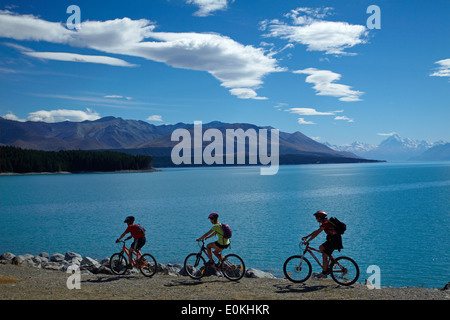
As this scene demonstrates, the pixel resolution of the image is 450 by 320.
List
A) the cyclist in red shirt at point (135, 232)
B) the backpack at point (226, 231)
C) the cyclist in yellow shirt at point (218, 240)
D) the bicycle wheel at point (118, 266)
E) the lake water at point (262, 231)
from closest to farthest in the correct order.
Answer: the backpack at point (226, 231), the cyclist in yellow shirt at point (218, 240), the cyclist in red shirt at point (135, 232), the bicycle wheel at point (118, 266), the lake water at point (262, 231)

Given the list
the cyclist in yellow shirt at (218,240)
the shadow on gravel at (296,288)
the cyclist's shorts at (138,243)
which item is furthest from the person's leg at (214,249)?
the cyclist's shorts at (138,243)

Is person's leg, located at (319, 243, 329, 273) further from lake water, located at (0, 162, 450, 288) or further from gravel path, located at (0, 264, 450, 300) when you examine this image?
lake water, located at (0, 162, 450, 288)

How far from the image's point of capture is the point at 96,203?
71.8 metres

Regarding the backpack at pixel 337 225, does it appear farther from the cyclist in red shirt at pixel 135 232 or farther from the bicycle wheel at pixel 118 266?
the bicycle wheel at pixel 118 266

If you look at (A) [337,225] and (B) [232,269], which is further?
(B) [232,269]

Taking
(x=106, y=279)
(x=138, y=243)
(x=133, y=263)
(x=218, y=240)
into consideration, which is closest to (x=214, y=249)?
(x=218, y=240)

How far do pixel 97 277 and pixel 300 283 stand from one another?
8964mm

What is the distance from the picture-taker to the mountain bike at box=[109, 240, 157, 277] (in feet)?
51.7

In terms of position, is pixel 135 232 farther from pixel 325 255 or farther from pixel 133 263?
pixel 325 255

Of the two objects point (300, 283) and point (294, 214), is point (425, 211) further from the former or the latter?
point (300, 283)

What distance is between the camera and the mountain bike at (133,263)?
15.8m

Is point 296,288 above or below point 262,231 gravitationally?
above

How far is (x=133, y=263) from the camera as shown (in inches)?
623
